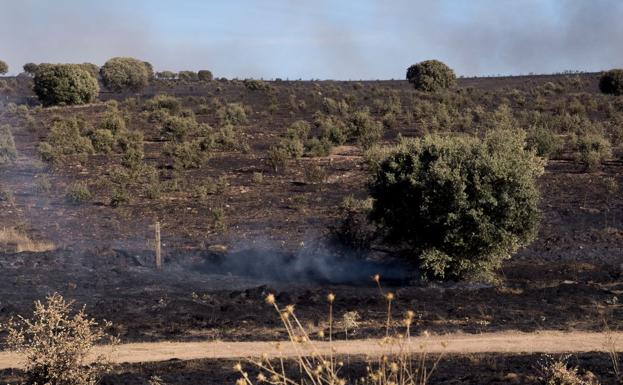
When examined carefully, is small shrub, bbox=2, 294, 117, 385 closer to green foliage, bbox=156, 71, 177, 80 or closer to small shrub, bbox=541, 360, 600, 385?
small shrub, bbox=541, 360, 600, 385

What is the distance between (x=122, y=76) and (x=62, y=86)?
17834 mm

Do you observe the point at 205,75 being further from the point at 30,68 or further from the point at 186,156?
the point at 186,156

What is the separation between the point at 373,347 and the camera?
10.7m

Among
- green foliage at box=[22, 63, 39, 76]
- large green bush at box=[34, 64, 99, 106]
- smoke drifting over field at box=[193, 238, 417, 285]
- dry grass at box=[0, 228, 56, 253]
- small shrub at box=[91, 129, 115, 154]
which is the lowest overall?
smoke drifting over field at box=[193, 238, 417, 285]

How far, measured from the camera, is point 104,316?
1295cm

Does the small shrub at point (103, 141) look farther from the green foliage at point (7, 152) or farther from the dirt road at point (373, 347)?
the dirt road at point (373, 347)

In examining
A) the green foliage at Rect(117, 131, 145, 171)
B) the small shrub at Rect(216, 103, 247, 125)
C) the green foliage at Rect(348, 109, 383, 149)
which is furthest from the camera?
the small shrub at Rect(216, 103, 247, 125)

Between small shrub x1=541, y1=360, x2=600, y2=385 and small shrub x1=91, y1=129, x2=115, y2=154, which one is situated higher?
small shrub x1=91, y1=129, x2=115, y2=154

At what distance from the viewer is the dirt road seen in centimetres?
1041

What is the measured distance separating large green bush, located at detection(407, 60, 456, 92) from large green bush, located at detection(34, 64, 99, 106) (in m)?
26.8

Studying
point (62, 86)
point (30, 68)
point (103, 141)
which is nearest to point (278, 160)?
point (103, 141)

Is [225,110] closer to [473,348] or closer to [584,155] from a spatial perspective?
[584,155]

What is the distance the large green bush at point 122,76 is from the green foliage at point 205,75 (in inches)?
810

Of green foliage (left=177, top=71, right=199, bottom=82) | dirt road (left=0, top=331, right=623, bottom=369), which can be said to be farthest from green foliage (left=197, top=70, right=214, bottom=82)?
dirt road (left=0, top=331, right=623, bottom=369)
